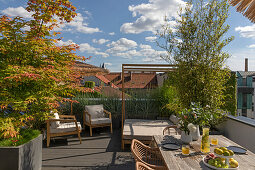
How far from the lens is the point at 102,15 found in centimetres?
594

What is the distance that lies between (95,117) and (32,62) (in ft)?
10.7

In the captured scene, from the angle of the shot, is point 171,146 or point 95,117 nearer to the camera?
point 171,146

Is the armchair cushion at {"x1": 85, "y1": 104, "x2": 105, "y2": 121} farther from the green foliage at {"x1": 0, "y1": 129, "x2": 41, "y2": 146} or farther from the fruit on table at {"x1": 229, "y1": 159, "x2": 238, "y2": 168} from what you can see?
the fruit on table at {"x1": 229, "y1": 159, "x2": 238, "y2": 168}

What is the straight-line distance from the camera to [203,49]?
3.29 metres

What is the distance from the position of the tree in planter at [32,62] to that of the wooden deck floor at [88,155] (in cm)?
125

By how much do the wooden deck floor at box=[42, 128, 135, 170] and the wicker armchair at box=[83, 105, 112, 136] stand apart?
415 mm

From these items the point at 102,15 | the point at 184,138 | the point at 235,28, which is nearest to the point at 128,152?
the point at 184,138

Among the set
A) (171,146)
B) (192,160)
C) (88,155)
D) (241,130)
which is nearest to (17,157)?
(88,155)

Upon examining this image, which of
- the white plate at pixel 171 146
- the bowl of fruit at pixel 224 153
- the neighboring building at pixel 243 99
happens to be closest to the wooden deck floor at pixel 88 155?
the white plate at pixel 171 146

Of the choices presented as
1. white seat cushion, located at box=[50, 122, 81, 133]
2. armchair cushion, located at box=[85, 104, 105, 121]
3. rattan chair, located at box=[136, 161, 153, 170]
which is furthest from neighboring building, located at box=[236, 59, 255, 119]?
white seat cushion, located at box=[50, 122, 81, 133]

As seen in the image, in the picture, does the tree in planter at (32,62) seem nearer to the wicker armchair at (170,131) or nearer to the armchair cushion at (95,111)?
the wicker armchair at (170,131)

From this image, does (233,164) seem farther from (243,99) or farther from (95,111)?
(95,111)

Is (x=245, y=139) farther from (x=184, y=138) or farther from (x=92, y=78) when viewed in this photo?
(x=92, y=78)

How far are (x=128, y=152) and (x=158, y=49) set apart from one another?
254cm
